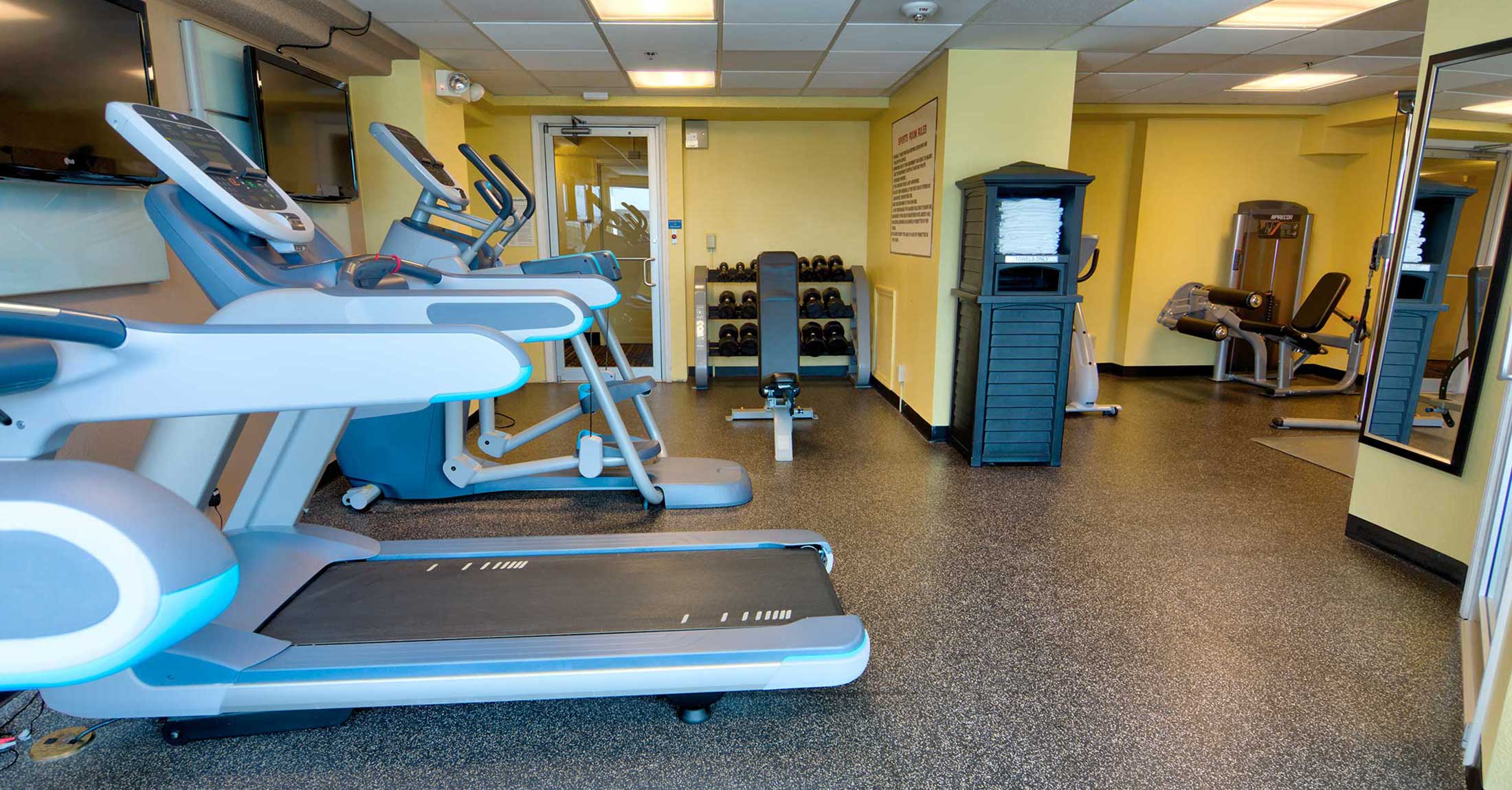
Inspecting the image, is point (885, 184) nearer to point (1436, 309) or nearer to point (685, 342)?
point (685, 342)

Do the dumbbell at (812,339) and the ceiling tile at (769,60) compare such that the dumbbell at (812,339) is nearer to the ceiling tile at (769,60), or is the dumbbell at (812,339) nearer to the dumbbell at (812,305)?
the dumbbell at (812,305)

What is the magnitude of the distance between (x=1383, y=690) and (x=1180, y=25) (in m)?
3.22

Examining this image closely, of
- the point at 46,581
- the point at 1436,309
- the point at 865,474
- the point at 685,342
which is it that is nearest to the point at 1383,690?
the point at 1436,309

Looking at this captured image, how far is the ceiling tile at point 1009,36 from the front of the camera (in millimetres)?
3973

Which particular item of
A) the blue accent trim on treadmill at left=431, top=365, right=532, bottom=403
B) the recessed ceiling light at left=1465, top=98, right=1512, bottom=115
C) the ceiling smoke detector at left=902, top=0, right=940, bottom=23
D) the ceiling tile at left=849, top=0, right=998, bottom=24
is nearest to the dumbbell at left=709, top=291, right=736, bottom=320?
the ceiling tile at left=849, top=0, right=998, bottom=24

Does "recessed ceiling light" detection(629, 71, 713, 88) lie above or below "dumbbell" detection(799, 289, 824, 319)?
above

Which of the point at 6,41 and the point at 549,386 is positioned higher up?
the point at 6,41

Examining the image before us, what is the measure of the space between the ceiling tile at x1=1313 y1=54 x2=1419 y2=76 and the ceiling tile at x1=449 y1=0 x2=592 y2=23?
14.5 ft

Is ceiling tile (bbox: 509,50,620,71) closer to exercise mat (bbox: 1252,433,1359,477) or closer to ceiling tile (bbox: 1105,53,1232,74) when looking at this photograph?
ceiling tile (bbox: 1105,53,1232,74)

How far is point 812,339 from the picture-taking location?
22.0ft

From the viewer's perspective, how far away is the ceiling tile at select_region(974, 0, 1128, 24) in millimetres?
3531

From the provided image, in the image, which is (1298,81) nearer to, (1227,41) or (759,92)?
(1227,41)

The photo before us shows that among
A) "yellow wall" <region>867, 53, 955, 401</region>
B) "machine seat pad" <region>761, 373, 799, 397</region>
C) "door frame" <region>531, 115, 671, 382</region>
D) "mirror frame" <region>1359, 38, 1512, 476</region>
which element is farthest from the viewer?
"door frame" <region>531, 115, 671, 382</region>

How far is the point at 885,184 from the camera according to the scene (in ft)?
20.8
